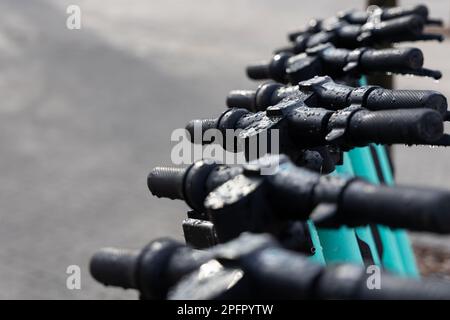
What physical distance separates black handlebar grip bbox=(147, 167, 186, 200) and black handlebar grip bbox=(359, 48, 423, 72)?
1.08 meters

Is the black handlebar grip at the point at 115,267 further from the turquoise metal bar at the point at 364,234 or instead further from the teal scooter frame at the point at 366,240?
the turquoise metal bar at the point at 364,234

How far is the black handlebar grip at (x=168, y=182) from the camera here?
1601 millimetres

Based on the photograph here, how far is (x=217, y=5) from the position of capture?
568 inches

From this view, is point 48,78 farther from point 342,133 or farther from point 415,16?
point 342,133

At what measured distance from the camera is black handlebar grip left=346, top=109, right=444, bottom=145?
158 cm

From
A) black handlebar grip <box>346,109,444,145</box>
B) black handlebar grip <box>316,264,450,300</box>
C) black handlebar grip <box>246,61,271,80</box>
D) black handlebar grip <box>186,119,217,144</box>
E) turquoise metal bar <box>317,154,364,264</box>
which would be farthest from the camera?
black handlebar grip <box>246,61,271,80</box>

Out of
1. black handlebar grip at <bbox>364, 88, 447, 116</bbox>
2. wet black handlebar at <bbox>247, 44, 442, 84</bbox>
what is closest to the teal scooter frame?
black handlebar grip at <bbox>364, 88, 447, 116</bbox>

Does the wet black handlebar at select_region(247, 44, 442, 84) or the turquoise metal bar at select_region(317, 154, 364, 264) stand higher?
the wet black handlebar at select_region(247, 44, 442, 84)

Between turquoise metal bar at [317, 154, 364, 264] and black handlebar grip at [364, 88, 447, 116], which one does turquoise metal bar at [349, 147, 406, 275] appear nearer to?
turquoise metal bar at [317, 154, 364, 264]

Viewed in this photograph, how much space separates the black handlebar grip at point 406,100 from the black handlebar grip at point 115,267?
0.81 metres

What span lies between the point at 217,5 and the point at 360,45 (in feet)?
37.0

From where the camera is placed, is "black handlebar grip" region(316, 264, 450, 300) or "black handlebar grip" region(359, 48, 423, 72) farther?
"black handlebar grip" region(359, 48, 423, 72)

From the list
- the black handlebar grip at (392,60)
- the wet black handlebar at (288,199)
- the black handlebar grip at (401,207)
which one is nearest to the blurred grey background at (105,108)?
the black handlebar grip at (392,60)

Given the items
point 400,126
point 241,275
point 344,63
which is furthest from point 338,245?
point 241,275
